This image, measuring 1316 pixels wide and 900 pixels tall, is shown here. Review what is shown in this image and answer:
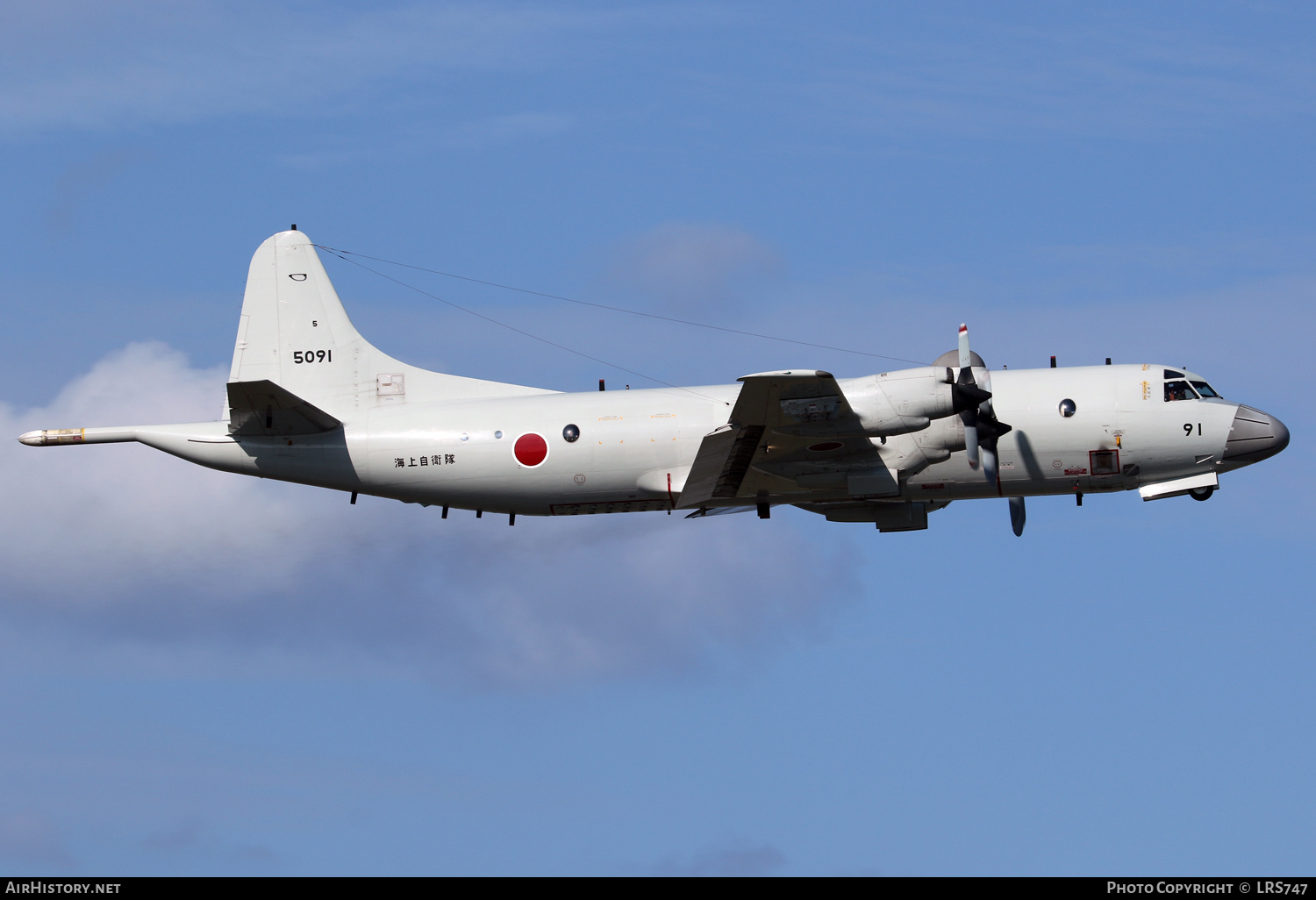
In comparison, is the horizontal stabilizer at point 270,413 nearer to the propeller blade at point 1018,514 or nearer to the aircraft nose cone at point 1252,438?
the propeller blade at point 1018,514

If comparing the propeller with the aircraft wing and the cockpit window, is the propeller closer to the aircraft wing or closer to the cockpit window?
the aircraft wing

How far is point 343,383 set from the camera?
3478cm

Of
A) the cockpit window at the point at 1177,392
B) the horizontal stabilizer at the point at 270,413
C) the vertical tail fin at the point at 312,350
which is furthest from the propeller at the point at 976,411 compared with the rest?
the horizontal stabilizer at the point at 270,413

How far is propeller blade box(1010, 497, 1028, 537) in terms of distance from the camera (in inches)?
1388

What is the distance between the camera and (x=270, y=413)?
3198 centimetres

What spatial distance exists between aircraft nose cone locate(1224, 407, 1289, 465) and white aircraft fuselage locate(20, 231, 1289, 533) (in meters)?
0.04

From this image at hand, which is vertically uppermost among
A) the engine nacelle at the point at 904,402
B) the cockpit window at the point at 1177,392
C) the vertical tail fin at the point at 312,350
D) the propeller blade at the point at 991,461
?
the vertical tail fin at the point at 312,350

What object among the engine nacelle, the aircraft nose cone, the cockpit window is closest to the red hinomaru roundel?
the engine nacelle

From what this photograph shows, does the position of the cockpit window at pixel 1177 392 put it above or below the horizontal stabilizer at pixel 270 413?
above

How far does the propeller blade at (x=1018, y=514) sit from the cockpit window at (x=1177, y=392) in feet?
15.4

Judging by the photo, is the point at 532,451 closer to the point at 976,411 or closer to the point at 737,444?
the point at 737,444

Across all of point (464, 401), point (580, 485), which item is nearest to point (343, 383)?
point (464, 401)

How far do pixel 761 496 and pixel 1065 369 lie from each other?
7.15 m

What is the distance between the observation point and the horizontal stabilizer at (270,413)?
31109mm
